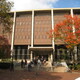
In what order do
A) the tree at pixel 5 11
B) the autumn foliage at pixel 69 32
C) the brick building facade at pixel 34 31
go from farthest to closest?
the brick building facade at pixel 34 31 < the autumn foliage at pixel 69 32 < the tree at pixel 5 11

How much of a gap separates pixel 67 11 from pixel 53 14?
13.3 ft

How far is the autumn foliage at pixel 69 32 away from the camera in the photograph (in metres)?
24.3

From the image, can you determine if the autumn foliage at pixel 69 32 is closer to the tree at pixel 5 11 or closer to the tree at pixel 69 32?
the tree at pixel 69 32

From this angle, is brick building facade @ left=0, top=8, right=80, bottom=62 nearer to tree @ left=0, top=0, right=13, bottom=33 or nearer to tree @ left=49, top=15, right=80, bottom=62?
tree @ left=49, top=15, right=80, bottom=62

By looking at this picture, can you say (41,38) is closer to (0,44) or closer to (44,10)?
(44,10)

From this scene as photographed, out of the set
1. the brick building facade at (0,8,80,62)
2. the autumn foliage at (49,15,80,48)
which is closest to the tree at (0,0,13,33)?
the autumn foliage at (49,15,80,48)

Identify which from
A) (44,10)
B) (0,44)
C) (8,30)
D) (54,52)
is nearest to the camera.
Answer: (8,30)

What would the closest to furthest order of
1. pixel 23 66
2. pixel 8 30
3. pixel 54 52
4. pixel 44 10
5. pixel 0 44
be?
pixel 8 30, pixel 23 66, pixel 0 44, pixel 54 52, pixel 44 10

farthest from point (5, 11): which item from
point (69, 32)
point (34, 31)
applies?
point (34, 31)

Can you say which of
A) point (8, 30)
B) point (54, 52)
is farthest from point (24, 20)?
point (8, 30)

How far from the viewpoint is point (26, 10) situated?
1770 inches

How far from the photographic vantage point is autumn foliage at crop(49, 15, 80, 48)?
2433 centimetres

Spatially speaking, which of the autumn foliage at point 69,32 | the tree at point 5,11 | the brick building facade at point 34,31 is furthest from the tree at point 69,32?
the brick building facade at point 34,31

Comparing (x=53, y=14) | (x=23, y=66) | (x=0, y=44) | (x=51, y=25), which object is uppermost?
(x=53, y=14)
